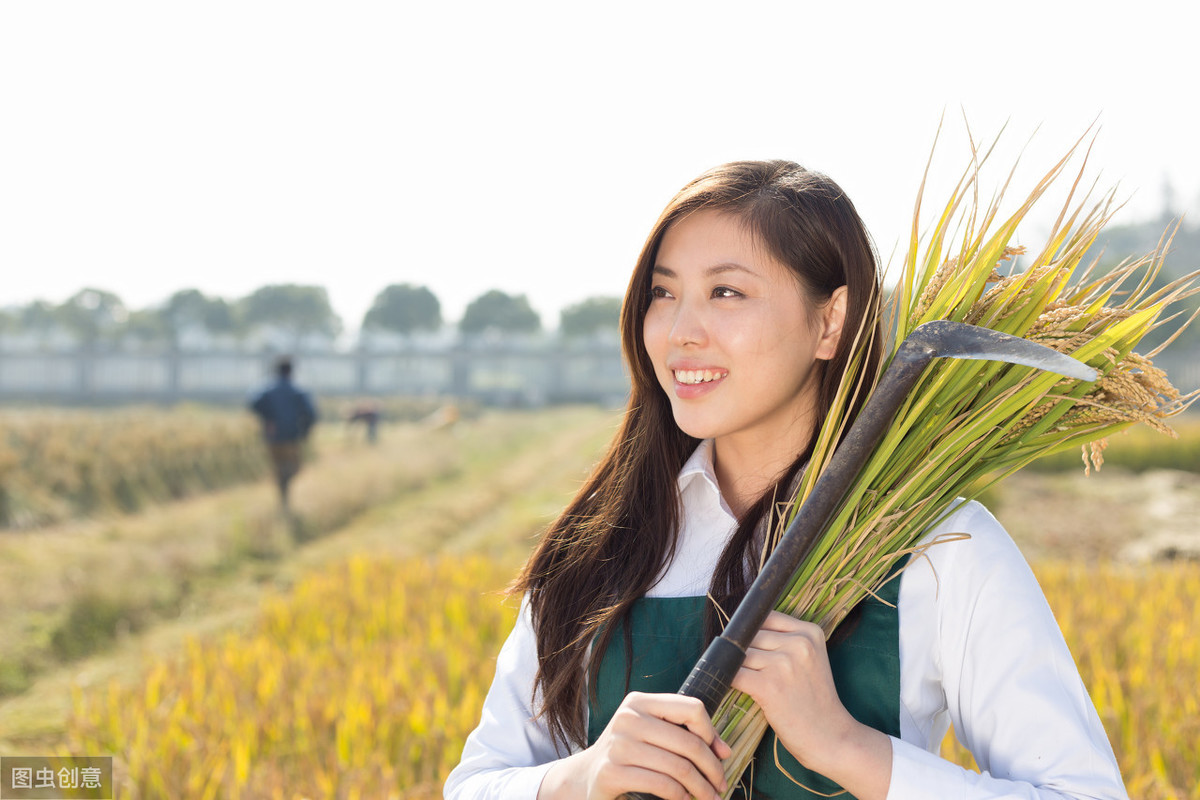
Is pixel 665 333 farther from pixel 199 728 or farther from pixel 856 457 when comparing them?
pixel 199 728

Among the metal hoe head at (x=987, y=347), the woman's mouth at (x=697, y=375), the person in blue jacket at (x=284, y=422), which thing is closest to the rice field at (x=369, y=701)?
the woman's mouth at (x=697, y=375)

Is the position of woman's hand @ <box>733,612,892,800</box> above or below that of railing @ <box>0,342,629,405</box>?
above

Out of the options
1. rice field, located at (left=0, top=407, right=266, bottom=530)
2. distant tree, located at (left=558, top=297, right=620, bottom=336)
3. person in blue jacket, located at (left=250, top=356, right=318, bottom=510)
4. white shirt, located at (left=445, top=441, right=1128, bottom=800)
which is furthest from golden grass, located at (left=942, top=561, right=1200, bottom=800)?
distant tree, located at (left=558, top=297, right=620, bottom=336)

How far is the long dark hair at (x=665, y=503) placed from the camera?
135 centimetres

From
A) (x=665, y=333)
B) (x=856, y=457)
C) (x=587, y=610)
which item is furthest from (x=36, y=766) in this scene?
(x=856, y=457)

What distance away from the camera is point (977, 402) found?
4.30 feet

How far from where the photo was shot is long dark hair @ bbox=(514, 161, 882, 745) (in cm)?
135

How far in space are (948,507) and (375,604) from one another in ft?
13.7

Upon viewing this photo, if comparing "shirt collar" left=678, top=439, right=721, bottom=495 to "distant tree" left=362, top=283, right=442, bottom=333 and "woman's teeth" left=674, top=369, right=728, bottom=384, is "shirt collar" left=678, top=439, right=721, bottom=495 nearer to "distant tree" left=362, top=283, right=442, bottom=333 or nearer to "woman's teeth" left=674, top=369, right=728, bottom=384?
"woman's teeth" left=674, top=369, right=728, bottom=384

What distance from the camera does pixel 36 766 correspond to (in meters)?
3.18

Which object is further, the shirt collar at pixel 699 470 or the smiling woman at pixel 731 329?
the shirt collar at pixel 699 470

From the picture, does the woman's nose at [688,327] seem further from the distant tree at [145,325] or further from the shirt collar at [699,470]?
the distant tree at [145,325]

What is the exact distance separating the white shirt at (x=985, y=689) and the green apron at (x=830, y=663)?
3cm

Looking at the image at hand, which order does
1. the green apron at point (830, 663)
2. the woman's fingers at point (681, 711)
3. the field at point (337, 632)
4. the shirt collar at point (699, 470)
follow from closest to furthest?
the woman's fingers at point (681, 711), the green apron at point (830, 663), the shirt collar at point (699, 470), the field at point (337, 632)
